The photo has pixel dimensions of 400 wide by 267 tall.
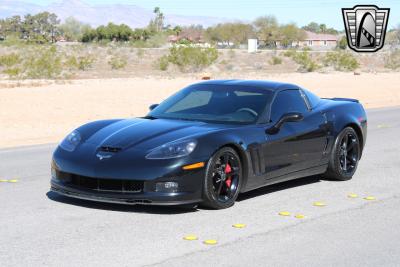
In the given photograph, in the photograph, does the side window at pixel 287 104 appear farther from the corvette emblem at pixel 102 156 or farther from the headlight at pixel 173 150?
the corvette emblem at pixel 102 156

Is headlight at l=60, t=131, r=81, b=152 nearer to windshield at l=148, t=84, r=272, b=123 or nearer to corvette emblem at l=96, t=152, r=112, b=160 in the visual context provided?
corvette emblem at l=96, t=152, r=112, b=160

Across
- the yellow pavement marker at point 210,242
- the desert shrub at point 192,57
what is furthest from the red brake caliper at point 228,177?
the desert shrub at point 192,57

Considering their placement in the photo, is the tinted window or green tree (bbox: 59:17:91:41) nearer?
the tinted window

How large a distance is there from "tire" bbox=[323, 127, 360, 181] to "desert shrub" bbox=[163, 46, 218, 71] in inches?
1597

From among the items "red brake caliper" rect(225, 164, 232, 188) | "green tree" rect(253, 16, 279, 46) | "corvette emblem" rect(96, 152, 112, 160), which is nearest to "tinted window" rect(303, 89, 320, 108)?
"red brake caliper" rect(225, 164, 232, 188)

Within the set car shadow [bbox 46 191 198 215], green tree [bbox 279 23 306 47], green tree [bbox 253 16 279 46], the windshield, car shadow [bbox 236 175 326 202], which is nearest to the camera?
car shadow [bbox 46 191 198 215]

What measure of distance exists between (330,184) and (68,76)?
31.1 m

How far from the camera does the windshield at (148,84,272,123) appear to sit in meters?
8.95

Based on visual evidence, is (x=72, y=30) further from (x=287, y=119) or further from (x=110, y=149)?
(x=110, y=149)

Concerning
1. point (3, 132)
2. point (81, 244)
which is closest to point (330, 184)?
point (81, 244)

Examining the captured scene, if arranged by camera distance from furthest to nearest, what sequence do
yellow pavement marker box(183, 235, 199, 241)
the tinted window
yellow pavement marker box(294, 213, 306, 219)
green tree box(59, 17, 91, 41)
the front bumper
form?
green tree box(59, 17, 91, 41) → the tinted window → yellow pavement marker box(294, 213, 306, 219) → the front bumper → yellow pavement marker box(183, 235, 199, 241)

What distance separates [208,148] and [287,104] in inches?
73.1

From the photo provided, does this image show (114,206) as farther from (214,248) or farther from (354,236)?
(354,236)

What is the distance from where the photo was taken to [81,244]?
662cm
